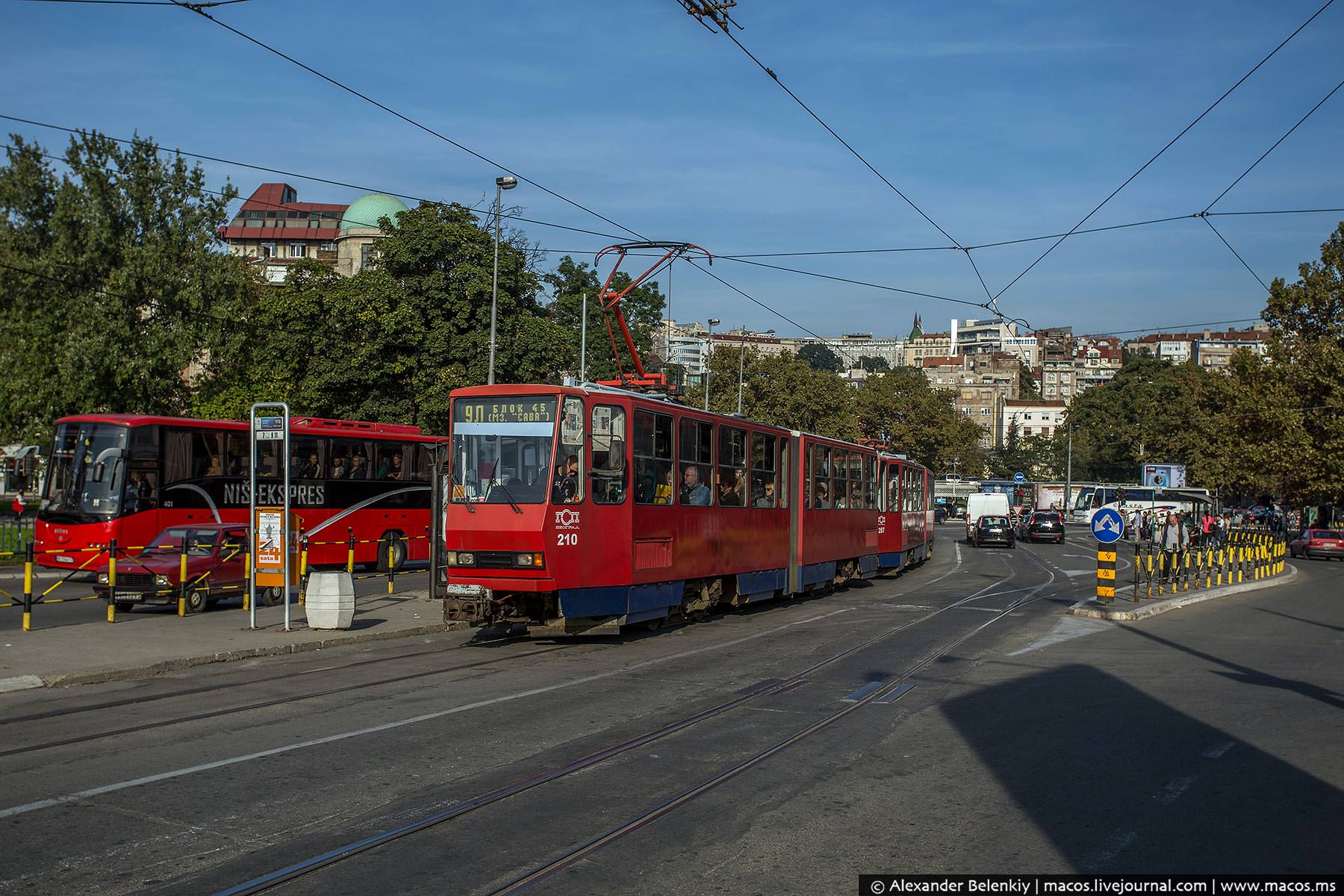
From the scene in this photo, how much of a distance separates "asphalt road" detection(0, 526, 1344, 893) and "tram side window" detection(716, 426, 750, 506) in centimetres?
435

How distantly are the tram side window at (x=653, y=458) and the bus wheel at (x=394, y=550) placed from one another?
1428 centimetres

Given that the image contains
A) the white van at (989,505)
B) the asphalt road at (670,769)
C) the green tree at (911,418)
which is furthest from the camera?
the green tree at (911,418)

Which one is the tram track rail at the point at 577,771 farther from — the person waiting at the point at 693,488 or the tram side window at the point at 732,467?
the tram side window at the point at 732,467

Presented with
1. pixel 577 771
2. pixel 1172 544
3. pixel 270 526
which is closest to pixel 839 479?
pixel 1172 544

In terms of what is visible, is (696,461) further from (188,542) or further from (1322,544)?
(1322,544)

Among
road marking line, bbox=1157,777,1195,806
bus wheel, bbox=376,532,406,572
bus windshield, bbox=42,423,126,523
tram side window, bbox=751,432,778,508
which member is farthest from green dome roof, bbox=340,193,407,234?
road marking line, bbox=1157,777,1195,806

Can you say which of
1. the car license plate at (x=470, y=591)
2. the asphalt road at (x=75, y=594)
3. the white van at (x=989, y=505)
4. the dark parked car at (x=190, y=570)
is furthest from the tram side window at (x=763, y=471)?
the white van at (x=989, y=505)

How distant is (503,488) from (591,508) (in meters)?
1.14

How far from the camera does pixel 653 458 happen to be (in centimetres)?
1588

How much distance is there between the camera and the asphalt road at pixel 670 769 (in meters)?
5.93

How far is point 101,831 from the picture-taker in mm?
6355

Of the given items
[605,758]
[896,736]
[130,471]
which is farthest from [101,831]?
[130,471]

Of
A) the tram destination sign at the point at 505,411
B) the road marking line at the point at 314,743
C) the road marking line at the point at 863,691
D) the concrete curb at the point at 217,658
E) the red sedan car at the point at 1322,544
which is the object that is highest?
the tram destination sign at the point at 505,411

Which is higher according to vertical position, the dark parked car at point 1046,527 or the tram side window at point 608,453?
the tram side window at point 608,453
